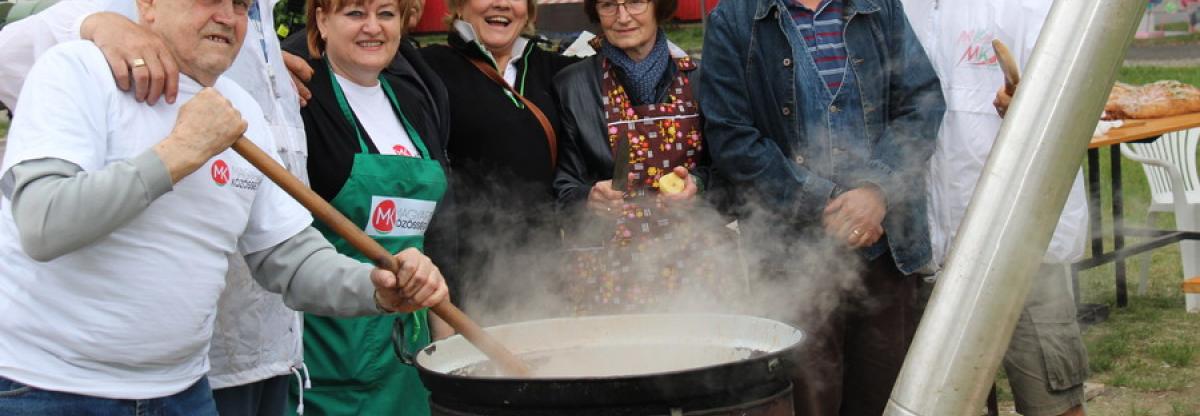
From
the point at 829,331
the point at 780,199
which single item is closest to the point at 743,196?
the point at 780,199

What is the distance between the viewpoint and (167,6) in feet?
8.53

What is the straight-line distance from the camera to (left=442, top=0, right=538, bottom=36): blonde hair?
14.1 feet

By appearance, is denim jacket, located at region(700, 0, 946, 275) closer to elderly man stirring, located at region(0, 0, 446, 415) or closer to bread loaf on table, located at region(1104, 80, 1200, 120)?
elderly man stirring, located at region(0, 0, 446, 415)

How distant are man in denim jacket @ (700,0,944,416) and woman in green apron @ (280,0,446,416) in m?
0.95

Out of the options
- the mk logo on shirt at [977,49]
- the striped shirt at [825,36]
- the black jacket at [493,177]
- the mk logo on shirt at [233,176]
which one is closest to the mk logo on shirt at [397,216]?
the black jacket at [493,177]

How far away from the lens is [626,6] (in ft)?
13.8

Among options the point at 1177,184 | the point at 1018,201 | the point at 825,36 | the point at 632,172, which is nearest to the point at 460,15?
the point at 632,172

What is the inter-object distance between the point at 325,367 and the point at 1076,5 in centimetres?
248

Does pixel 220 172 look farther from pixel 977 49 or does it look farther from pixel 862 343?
pixel 977 49

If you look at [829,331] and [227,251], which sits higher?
[227,251]

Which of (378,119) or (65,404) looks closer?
A: (65,404)

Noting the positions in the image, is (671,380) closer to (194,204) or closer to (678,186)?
(194,204)

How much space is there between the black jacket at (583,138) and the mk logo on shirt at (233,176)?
155 cm

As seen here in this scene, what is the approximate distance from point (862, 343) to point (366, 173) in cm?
165
